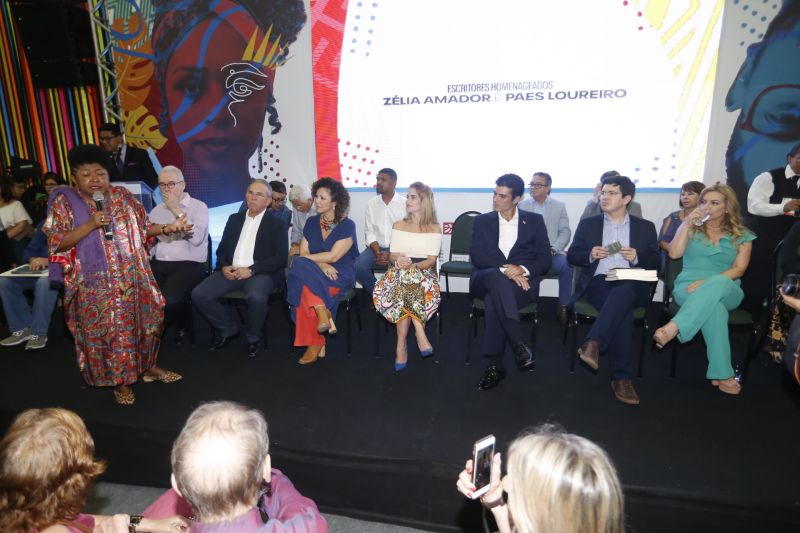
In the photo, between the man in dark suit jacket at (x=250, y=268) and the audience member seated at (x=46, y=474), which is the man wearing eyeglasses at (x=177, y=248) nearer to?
the man in dark suit jacket at (x=250, y=268)

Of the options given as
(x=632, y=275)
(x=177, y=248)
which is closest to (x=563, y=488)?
(x=632, y=275)

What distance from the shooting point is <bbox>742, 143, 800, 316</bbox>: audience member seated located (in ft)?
13.0

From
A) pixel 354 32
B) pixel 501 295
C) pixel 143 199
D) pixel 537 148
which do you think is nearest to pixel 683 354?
pixel 501 295

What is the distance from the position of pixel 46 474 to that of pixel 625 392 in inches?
110

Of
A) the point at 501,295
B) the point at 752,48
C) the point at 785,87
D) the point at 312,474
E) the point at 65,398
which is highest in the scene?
the point at 752,48

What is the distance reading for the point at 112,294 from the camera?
9.01 feet

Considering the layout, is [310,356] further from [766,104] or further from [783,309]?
[766,104]

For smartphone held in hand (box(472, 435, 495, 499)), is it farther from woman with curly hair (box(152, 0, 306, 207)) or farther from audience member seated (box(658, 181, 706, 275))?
woman with curly hair (box(152, 0, 306, 207))

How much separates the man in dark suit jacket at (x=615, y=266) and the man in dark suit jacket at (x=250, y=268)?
2.25 m

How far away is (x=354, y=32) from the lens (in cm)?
483

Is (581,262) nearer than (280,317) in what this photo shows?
Yes

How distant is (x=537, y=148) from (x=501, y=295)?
6.97ft

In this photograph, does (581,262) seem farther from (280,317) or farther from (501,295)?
(280,317)

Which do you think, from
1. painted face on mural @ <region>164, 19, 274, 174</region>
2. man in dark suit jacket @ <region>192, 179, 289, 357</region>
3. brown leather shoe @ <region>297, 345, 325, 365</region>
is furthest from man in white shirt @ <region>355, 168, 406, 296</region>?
painted face on mural @ <region>164, 19, 274, 174</region>
